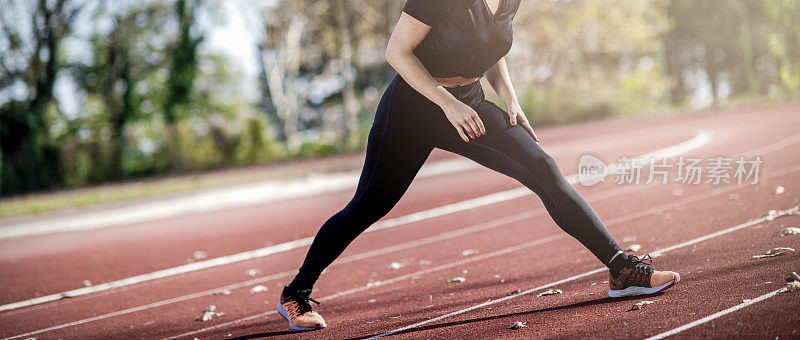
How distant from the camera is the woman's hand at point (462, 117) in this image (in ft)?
10.6

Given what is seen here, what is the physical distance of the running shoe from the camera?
3547mm

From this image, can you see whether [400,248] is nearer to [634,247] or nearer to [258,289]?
[258,289]

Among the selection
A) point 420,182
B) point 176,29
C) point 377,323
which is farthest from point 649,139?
point 176,29

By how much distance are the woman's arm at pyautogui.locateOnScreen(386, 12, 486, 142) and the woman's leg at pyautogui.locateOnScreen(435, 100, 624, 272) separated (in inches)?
8.3

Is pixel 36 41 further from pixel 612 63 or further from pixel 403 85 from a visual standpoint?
pixel 612 63

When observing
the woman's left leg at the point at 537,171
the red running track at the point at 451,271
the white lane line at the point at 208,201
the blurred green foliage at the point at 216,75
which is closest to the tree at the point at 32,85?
the blurred green foliage at the point at 216,75

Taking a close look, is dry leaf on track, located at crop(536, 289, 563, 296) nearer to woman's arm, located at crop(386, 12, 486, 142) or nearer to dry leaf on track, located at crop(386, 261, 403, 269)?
woman's arm, located at crop(386, 12, 486, 142)

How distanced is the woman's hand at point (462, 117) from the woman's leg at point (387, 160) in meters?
0.24

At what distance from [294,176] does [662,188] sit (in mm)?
9011

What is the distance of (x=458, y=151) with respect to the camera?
11.7ft

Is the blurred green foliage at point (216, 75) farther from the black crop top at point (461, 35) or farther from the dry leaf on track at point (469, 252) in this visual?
the black crop top at point (461, 35)

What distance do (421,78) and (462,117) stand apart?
262mm

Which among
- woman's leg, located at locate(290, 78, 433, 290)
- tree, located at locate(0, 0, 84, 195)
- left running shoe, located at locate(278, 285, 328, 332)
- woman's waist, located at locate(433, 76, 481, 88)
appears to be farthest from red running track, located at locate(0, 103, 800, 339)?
tree, located at locate(0, 0, 84, 195)


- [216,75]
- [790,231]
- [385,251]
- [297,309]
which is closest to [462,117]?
[297,309]
